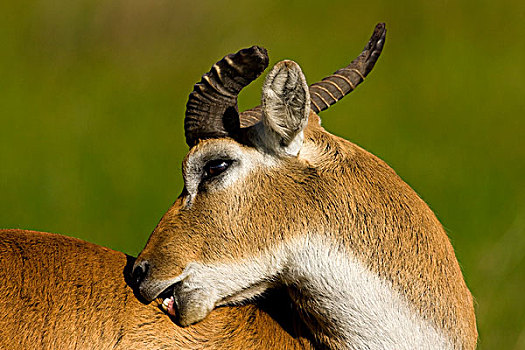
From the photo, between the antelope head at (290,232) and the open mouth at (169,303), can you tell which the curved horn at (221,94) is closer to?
the antelope head at (290,232)

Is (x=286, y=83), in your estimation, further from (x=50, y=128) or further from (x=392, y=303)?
(x=50, y=128)

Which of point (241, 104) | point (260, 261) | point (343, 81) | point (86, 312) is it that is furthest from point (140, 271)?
point (241, 104)

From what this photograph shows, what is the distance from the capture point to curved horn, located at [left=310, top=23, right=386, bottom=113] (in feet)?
22.7

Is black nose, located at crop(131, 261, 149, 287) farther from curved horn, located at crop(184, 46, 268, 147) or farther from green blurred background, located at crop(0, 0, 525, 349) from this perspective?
green blurred background, located at crop(0, 0, 525, 349)

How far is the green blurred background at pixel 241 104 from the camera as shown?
1680cm

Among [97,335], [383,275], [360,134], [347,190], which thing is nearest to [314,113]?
[347,190]

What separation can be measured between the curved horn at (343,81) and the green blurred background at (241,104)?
269 inches

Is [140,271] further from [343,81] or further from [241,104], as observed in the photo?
[241,104]

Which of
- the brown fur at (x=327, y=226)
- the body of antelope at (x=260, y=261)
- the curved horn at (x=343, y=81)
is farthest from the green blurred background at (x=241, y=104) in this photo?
the body of antelope at (x=260, y=261)

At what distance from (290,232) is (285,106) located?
0.84 m

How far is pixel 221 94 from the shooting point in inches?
227

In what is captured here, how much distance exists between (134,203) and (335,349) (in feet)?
40.0

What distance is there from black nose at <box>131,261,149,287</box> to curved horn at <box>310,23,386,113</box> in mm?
2000

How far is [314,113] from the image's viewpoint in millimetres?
6629
